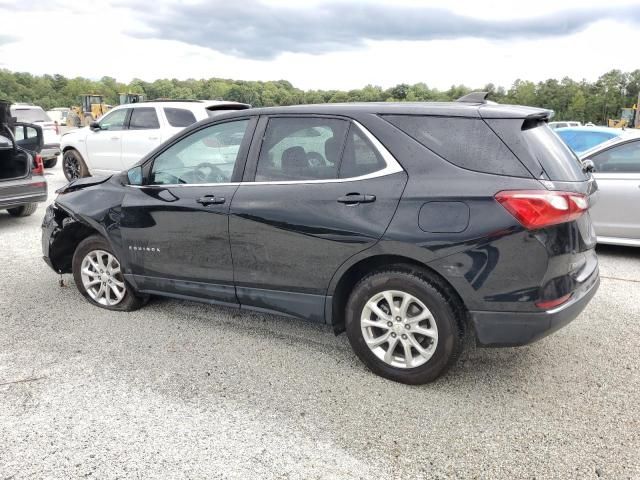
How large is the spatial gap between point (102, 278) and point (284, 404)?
2275 millimetres

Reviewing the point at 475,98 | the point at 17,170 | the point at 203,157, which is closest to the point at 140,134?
the point at 17,170

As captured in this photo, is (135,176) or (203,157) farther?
(135,176)

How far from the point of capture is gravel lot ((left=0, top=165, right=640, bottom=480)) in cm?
258

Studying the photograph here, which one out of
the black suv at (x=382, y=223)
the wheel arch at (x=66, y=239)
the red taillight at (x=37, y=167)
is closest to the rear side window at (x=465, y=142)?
the black suv at (x=382, y=223)

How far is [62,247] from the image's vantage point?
4.77m

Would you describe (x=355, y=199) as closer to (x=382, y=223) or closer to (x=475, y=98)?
(x=382, y=223)

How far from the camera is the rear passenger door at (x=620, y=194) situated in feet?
20.2

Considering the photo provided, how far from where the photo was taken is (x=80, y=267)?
4.65m

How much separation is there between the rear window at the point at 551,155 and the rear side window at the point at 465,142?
0.14 meters

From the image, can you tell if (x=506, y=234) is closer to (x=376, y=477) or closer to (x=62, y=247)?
(x=376, y=477)

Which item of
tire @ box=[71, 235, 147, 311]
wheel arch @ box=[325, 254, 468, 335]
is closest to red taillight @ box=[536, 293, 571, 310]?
wheel arch @ box=[325, 254, 468, 335]

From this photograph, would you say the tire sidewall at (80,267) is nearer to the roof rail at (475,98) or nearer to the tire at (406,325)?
the tire at (406,325)

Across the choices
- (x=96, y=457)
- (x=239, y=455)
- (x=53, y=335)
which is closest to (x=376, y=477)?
(x=239, y=455)

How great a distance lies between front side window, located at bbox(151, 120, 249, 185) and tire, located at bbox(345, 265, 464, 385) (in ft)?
4.37
